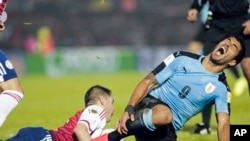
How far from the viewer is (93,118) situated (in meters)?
7.10

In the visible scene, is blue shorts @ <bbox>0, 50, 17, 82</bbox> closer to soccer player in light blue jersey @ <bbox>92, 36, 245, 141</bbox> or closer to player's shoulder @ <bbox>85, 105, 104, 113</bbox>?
player's shoulder @ <bbox>85, 105, 104, 113</bbox>

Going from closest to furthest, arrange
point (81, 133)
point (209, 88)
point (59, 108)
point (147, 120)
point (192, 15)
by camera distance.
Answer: point (147, 120) → point (81, 133) → point (209, 88) → point (192, 15) → point (59, 108)

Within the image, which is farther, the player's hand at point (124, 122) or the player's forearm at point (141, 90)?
the player's forearm at point (141, 90)

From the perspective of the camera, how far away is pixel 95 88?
295 inches

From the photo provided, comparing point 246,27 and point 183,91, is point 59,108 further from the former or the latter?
point 183,91

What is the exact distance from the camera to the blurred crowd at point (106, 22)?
3403 centimetres

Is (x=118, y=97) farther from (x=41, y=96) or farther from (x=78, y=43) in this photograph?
(x=78, y=43)

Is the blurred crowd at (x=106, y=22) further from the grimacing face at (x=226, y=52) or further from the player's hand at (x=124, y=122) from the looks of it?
the player's hand at (x=124, y=122)

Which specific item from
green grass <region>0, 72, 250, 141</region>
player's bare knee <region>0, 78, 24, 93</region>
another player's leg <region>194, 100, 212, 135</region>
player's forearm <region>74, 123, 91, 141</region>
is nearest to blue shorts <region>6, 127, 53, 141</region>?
player's forearm <region>74, 123, 91, 141</region>

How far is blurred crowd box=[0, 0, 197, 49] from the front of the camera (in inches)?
1340

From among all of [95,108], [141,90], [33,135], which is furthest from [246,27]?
[33,135]

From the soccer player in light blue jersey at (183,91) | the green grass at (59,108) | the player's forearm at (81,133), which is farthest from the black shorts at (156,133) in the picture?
the green grass at (59,108)

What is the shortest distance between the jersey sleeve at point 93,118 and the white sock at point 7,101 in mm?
620

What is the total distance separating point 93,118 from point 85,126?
13 centimetres
